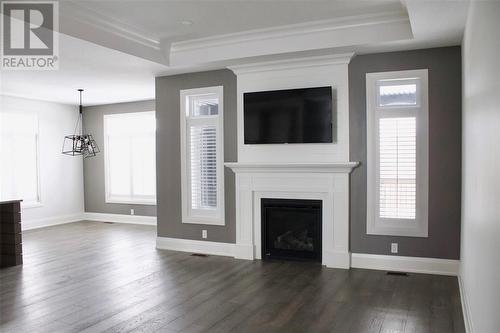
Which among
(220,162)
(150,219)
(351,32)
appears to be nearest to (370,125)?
(351,32)

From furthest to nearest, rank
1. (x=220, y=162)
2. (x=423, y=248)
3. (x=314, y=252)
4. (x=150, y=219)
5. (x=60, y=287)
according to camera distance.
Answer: (x=150, y=219) → (x=220, y=162) → (x=314, y=252) → (x=423, y=248) → (x=60, y=287)

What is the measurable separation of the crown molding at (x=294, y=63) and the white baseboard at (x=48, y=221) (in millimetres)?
5611

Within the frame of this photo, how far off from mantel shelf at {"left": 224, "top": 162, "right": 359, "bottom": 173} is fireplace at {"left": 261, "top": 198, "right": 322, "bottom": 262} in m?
0.41

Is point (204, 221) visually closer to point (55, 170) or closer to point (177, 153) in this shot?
point (177, 153)

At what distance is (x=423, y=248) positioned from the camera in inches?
191

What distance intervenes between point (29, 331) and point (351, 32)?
434cm

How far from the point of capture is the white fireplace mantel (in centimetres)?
518

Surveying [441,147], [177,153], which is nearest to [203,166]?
[177,153]

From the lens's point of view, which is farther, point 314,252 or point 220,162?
point 220,162

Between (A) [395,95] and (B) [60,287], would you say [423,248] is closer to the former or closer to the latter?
Answer: (A) [395,95]

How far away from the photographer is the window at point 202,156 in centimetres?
595

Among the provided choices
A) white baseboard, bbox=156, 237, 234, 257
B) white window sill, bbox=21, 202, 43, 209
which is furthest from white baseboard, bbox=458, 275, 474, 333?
white window sill, bbox=21, 202, 43, 209

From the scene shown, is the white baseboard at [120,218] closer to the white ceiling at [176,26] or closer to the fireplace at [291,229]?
the white ceiling at [176,26]

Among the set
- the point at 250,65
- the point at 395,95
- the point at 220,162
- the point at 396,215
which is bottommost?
the point at 396,215
